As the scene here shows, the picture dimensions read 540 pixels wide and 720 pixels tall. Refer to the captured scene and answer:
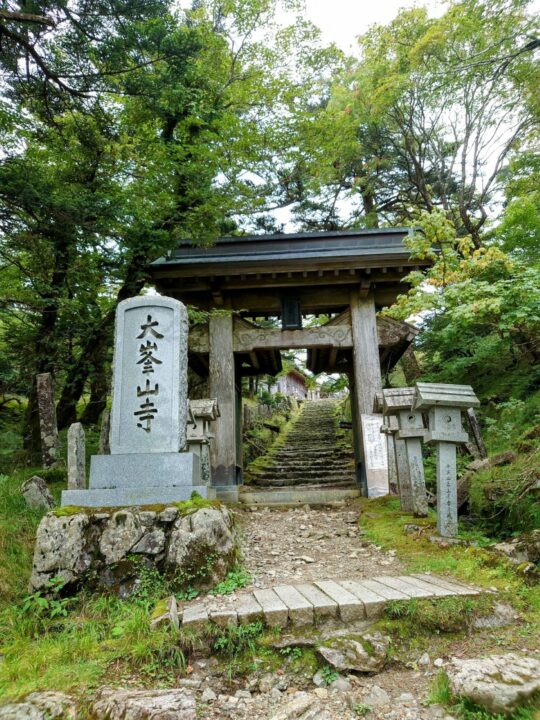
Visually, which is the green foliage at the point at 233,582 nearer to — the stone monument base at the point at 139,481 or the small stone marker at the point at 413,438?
the stone monument base at the point at 139,481

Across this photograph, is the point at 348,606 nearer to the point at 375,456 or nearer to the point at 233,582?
the point at 233,582

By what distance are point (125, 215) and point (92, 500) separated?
4.96 meters

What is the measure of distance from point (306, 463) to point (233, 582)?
903 centimetres

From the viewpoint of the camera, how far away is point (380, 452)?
8.38 meters

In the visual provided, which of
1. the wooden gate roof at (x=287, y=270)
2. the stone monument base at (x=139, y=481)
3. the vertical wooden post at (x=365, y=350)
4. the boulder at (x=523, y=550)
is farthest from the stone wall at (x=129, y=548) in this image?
the wooden gate roof at (x=287, y=270)

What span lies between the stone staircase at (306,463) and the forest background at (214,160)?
344cm

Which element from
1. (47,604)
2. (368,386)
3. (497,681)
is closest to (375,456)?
(368,386)

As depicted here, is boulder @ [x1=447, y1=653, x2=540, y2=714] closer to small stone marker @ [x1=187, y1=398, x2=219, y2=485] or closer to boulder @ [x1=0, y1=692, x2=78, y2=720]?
boulder @ [x1=0, y1=692, x2=78, y2=720]

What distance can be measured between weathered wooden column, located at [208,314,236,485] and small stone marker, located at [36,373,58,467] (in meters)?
2.98

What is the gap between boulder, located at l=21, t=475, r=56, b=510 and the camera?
5.56 metres

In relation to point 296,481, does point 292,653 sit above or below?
below

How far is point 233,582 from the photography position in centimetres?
373

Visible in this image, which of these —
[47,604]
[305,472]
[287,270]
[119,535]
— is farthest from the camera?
[305,472]

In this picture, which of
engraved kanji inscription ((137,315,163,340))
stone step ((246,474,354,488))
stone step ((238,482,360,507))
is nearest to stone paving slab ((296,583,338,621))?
engraved kanji inscription ((137,315,163,340))
